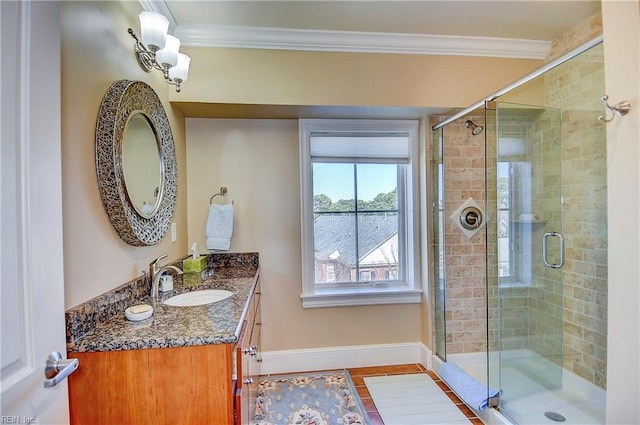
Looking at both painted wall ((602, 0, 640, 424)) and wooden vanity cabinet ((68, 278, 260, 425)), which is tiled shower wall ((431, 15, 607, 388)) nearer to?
painted wall ((602, 0, 640, 424))

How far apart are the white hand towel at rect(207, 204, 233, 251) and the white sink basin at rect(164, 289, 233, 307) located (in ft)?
2.13

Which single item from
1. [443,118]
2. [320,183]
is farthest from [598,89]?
[320,183]

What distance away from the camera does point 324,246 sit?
258 cm

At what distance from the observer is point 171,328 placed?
1130mm

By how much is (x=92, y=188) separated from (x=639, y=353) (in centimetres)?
228

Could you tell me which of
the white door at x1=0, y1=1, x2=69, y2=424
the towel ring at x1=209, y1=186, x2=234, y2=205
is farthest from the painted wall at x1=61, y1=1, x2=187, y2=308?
the towel ring at x1=209, y1=186, x2=234, y2=205

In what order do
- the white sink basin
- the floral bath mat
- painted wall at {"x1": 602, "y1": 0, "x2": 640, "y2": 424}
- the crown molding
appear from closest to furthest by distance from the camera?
painted wall at {"x1": 602, "y1": 0, "x2": 640, "y2": 424}
the white sink basin
the floral bath mat
the crown molding

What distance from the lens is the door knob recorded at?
77 centimetres

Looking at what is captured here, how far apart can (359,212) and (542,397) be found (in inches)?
68.4

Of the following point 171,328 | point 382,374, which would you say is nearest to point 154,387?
point 171,328

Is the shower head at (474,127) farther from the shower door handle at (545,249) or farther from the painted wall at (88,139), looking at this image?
the painted wall at (88,139)

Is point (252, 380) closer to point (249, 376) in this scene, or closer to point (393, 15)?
point (249, 376)

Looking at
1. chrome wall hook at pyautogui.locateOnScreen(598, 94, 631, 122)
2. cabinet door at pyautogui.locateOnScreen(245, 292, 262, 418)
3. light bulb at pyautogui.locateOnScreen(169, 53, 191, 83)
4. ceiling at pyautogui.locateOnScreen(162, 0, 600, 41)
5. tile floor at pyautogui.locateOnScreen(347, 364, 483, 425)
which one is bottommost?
tile floor at pyautogui.locateOnScreen(347, 364, 483, 425)

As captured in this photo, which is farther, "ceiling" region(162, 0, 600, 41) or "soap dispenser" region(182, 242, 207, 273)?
"soap dispenser" region(182, 242, 207, 273)
